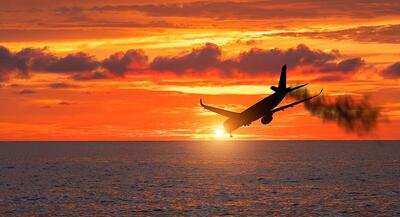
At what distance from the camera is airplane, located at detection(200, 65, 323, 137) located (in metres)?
59.6

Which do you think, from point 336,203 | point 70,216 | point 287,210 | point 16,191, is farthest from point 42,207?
point 336,203

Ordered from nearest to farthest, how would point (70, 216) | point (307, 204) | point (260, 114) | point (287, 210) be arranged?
point (260, 114) → point (70, 216) → point (287, 210) → point (307, 204)

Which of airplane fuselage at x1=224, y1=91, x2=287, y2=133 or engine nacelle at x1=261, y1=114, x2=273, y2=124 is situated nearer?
engine nacelle at x1=261, y1=114, x2=273, y2=124

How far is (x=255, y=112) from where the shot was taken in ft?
205

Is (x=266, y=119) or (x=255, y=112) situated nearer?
(x=266, y=119)

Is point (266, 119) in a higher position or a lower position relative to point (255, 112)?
lower

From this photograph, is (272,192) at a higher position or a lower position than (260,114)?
lower

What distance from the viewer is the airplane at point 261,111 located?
5956cm

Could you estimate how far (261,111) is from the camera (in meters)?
61.5

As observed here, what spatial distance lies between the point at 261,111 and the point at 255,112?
1162mm

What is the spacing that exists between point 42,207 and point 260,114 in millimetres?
107941

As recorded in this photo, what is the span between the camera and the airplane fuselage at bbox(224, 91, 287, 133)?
61531 mm

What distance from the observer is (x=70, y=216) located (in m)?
140

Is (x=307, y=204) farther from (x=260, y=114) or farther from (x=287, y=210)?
(x=260, y=114)
